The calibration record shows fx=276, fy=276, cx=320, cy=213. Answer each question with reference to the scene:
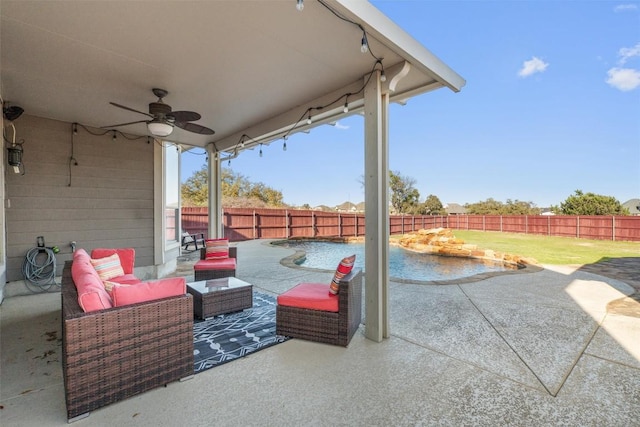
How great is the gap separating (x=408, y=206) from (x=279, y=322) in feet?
83.8

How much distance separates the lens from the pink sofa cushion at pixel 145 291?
182 centimetres

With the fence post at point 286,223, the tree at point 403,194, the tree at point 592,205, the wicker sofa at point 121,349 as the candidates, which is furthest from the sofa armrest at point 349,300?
the tree at point 403,194

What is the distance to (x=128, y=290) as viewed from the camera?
186 centimetres

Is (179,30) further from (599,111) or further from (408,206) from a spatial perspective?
(408,206)

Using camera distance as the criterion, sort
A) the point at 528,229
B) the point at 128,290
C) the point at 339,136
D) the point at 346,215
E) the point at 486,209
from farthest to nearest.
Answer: the point at 486,209, the point at 339,136, the point at 528,229, the point at 346,215, the point at 128,290

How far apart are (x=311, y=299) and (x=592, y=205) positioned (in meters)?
24.3

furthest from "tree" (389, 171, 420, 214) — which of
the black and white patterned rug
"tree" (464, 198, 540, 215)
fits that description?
the black and white patterned rug

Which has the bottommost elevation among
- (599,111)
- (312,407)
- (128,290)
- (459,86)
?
(312,407)

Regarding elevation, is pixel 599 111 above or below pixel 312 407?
above

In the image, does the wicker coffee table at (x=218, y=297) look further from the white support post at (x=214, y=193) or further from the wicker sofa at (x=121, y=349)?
the white support post at (x=214, y=193)

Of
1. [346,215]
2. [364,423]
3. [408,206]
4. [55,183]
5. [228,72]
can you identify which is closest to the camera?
[364,423]

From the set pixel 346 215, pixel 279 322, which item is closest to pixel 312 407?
pixel 279 322

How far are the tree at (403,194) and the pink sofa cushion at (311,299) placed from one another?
2453cm

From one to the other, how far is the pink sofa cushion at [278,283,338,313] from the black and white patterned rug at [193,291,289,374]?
1.20 feet
